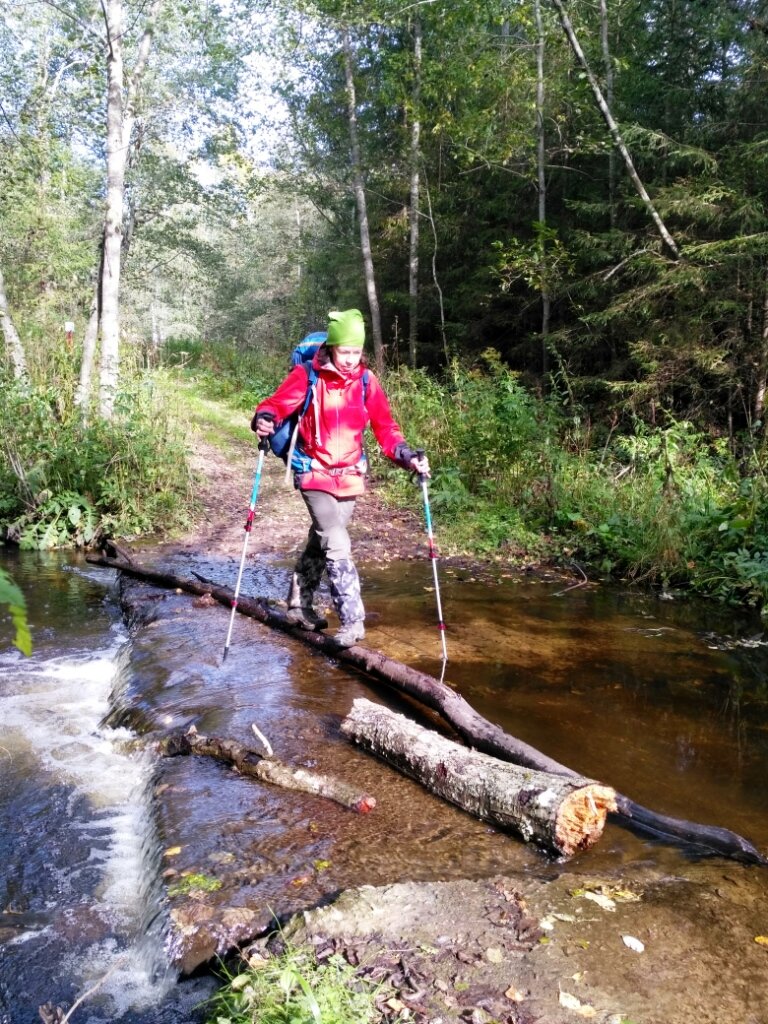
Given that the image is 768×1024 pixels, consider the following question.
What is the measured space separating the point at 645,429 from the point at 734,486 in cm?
238

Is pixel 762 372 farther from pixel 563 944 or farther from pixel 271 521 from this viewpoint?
pixel 563 944

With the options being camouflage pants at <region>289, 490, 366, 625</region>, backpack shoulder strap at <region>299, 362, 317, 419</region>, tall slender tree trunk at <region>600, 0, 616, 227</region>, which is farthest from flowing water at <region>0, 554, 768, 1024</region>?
tall slender tree trunk at <region>600, 0, 616, 227</region>

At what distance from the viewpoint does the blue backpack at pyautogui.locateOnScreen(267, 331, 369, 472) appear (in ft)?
16.9

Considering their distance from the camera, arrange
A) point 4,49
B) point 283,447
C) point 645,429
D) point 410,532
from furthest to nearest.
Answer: point 4,49, point 645,429, point 410,532, point 283,447

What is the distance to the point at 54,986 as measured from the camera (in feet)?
8.21

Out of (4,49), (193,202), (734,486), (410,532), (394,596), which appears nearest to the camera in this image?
(394,596)

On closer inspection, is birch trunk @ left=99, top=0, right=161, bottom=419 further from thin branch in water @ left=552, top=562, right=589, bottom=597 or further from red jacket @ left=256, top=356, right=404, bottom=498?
thin branch in water @ left=552, top=562, right=589, bottom=597

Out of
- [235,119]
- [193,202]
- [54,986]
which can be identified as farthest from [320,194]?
[54,986]

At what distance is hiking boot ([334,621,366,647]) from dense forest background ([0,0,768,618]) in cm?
409

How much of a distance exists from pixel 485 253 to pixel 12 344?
37.1 ft

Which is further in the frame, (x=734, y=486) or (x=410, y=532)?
(x=410, y=532)

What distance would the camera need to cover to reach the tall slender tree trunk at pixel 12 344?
10650 mm

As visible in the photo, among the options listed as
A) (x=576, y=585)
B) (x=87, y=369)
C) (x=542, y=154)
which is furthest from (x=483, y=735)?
(x=542, y=154)

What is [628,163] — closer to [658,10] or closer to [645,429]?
[658,10]
